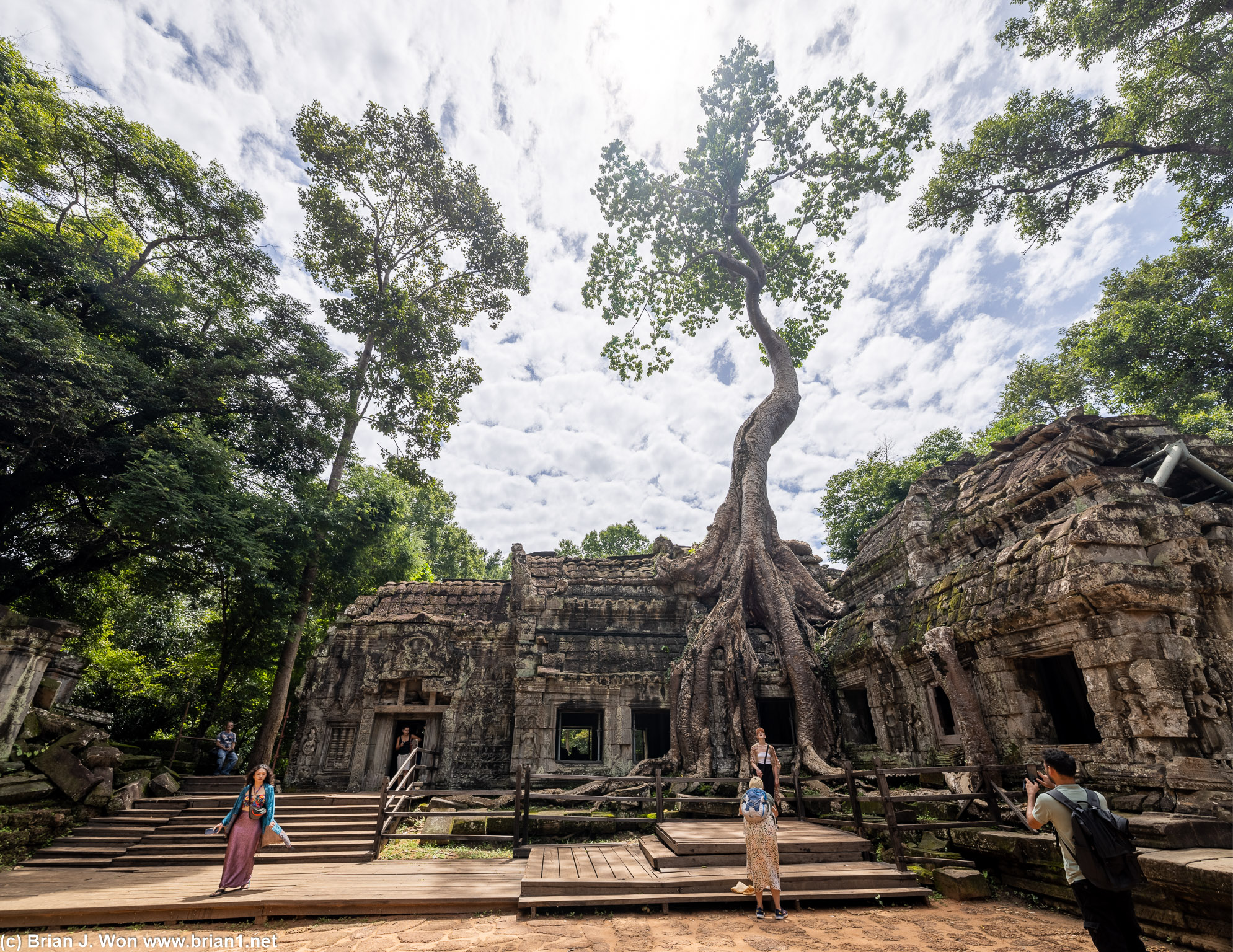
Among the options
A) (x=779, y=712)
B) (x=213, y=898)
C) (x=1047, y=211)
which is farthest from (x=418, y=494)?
(x=1047, y=211)

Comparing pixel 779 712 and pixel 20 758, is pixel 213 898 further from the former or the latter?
pixel 779 712

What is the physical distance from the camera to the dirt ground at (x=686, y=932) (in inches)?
162

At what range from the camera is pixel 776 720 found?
12.5m

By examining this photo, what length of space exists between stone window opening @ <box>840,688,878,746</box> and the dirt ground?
5.51 metres

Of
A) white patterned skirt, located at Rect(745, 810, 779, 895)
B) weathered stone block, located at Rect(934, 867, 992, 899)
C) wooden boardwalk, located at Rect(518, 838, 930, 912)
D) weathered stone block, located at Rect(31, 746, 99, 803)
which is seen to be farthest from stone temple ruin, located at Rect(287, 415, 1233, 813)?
weathered stone block, located at Rect(31, 746, 99, 803)

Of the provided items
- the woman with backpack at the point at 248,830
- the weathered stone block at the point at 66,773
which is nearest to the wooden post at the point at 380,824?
the woman with backpack at the point at 248,830

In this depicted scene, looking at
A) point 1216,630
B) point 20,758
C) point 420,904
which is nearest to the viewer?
point 420,904

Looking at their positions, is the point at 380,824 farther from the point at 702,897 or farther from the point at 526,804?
the point at 702,897

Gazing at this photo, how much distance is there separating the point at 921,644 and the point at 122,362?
49.8 ft

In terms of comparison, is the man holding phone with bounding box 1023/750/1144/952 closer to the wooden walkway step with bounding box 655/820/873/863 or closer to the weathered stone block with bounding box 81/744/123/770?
the wooden walkway step with bounding box 655/820/873/863

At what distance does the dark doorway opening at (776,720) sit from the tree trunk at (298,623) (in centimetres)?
1114

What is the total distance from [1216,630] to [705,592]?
908 centimetres

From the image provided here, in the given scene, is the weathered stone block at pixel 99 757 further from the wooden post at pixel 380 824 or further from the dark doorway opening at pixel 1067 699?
the dark doorway opening at pixel 1067 699

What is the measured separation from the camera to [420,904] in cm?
507
